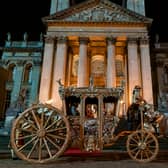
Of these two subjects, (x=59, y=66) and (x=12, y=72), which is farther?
(x=12, y=72)

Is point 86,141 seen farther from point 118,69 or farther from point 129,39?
point 118,69

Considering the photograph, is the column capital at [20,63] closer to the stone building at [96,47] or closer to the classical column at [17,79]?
the classical column at [17,79]

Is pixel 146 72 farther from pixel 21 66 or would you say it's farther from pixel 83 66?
pixel 21 66

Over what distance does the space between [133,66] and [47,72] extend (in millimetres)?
10379

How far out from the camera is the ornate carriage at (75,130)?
261 inches

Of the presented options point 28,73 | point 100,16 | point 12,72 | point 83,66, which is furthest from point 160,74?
point 12,72

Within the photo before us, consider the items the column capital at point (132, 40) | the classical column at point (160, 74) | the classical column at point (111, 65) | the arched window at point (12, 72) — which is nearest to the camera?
the classical column at point (111, 65)

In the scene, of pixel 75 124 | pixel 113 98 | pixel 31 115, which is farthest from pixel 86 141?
pixel 113 98

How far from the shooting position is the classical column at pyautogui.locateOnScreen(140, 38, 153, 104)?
2641 cm

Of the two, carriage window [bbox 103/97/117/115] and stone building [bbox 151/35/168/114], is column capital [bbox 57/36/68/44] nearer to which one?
stone building [bbox 151/35/168/114]

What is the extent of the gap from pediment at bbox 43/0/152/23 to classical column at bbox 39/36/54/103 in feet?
11.1

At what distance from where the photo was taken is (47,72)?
27625 millimetres

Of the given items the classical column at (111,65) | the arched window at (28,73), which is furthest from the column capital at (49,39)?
the arched window at (28,73)

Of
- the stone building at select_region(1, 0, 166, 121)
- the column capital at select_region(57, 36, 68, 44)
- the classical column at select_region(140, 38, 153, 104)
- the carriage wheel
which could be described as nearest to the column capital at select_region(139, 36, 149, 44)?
the classical column at select_region(140, 38, 153, 104)
